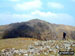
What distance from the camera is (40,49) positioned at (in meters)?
18.7

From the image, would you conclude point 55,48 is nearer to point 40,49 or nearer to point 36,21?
point 40,49

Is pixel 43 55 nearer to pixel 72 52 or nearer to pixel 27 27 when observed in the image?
pixel 72 52

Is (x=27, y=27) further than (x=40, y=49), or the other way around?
(x=27, y=27)

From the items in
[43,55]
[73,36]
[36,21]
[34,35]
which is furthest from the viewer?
[73,36]

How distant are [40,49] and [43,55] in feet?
4.90

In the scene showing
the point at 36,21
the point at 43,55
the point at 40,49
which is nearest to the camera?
the point at 43,55

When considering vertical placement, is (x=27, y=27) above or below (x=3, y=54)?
above

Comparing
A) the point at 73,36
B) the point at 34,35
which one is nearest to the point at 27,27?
the point at 34,35

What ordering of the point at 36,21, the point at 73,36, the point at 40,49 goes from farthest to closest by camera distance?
1. the point at 73,36
2. the point at 36,21
3. the point at 40,49

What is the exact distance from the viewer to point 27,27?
96.5 ft

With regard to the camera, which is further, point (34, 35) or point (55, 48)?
point (34, 35)

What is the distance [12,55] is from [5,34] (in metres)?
12.6

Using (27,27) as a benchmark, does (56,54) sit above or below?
below

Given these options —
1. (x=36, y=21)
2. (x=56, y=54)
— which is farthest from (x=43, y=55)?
(x=36, y=21)
